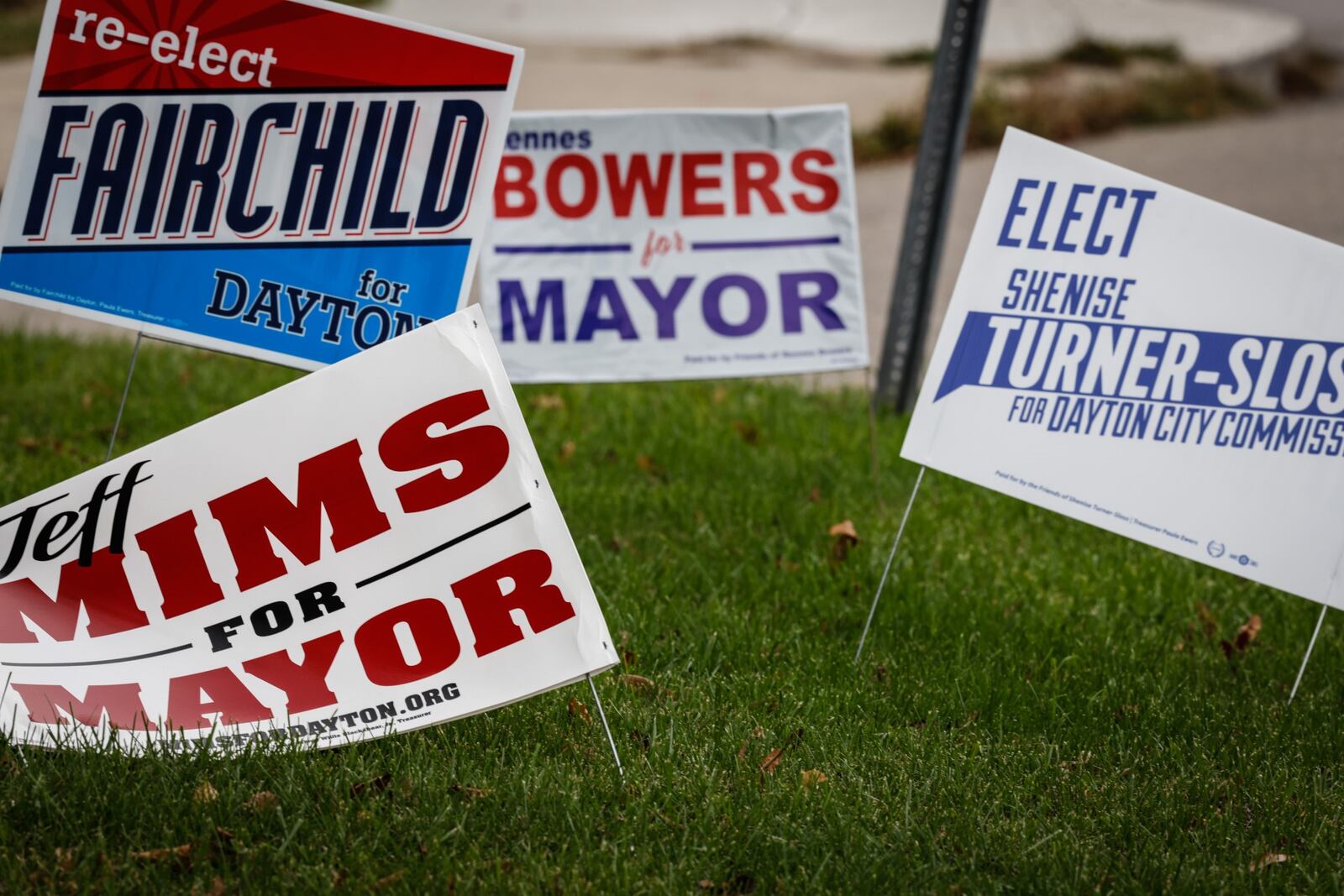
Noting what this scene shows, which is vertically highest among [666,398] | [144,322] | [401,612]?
[144,322]

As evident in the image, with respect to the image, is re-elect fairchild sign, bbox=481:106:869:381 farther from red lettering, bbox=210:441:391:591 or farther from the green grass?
red lettering, bbox=210:441:391:591

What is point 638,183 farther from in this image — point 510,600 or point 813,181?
point 510,600

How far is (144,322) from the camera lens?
4070 millimetres

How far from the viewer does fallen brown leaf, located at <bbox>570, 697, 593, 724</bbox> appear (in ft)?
12.2

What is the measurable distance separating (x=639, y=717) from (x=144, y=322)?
1.90m

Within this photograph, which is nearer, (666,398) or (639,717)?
(639,717)

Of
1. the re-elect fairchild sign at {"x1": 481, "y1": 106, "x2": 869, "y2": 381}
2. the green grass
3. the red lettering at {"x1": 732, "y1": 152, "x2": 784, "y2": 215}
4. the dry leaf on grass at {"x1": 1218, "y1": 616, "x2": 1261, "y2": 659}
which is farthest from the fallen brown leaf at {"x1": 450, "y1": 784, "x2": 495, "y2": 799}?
the red lettering at {"x1": 732, "y1": 152, "x2": 784, "y2": 215}

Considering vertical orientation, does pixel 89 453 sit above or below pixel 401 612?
below

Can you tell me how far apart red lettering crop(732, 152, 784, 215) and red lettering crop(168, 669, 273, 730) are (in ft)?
9.64

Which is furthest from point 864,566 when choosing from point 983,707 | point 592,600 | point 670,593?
point 592,600

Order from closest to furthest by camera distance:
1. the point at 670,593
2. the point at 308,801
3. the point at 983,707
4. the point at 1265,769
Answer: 1. the point at 308,801
2. the point at 1265,769
3. the point at 983,707
4. the point at 670,593

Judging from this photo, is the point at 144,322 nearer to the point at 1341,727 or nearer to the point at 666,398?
the point at 666,398

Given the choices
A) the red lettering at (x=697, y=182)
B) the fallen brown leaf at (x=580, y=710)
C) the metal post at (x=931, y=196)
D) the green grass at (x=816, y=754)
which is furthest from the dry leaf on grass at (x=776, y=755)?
the metal post at (x=931, y=196)

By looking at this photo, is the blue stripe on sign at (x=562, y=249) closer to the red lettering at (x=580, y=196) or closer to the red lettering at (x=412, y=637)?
the red lettering at (x=580, y=196)
